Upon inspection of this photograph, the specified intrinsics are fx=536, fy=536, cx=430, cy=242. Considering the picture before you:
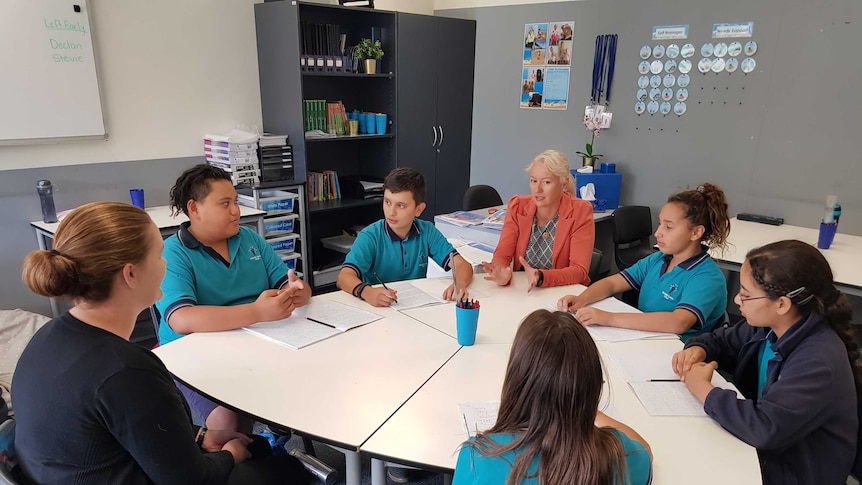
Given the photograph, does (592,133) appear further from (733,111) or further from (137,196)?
(137,196)

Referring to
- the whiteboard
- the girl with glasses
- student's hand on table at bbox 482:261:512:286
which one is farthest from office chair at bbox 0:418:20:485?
the whiteboard

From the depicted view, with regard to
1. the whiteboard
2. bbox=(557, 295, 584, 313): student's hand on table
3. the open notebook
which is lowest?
the open notebook

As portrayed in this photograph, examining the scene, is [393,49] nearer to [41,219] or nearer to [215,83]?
[215,83]

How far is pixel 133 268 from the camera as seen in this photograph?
3.81ft

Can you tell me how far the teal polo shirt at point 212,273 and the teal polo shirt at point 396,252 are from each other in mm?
351

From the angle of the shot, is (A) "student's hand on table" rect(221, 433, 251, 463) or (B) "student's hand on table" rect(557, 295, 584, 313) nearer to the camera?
(A) "student's hand on table" rect(221, 433, 251, 463)

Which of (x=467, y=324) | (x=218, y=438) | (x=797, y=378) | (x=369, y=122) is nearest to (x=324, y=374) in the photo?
(x=218, y=438)

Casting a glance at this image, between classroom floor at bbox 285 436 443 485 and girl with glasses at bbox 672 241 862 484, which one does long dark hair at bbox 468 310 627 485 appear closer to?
girl with glasses at bbox 672 241 862 484

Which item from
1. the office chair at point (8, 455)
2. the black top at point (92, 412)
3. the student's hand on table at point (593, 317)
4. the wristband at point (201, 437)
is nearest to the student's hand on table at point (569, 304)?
the student's hand on table at point (593, 317)

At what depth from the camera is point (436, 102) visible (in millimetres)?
4734

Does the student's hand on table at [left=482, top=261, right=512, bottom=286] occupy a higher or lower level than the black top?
lower

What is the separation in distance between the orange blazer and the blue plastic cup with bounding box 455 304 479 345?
71cm

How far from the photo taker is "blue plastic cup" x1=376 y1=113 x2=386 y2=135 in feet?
14.6

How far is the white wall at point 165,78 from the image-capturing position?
3.31 m
